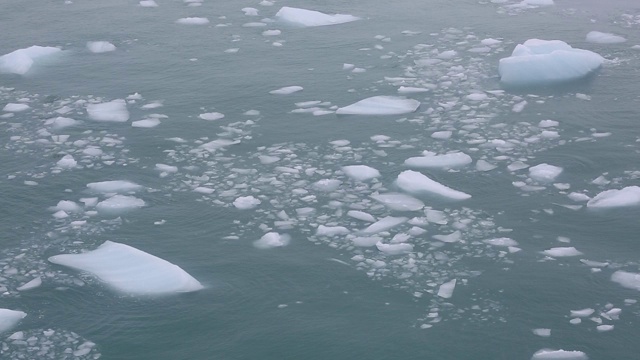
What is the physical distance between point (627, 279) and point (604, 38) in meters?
3.79

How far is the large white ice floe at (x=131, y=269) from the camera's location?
13.8ft

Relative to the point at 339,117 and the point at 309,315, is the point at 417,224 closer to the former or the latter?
the point at 309,315

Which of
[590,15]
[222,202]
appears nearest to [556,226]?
[222,202]

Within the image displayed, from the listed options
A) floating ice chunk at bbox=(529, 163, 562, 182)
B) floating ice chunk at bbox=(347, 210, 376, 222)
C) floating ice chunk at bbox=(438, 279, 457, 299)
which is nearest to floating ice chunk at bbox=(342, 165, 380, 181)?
floating ice chunk at bbox=(347, 210, 376, 222)

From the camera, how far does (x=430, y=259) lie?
4.38 meters

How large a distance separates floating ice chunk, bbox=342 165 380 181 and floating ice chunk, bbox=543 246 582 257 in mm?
1164

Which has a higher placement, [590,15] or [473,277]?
[590,15]

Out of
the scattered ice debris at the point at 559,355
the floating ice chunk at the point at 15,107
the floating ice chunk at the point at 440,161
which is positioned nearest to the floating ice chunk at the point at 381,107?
the floating ice chunk at the point at 440,161

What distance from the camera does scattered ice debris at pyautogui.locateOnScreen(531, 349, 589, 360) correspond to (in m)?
3.70

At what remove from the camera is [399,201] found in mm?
4922

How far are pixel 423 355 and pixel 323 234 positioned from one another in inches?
42.1

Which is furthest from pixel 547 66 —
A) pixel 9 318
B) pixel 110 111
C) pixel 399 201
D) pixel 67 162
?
pixel 9 318

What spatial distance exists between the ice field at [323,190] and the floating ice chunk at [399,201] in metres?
0.02

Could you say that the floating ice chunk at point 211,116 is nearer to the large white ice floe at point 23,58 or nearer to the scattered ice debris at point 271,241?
the scattered ice debris at point 271,241
